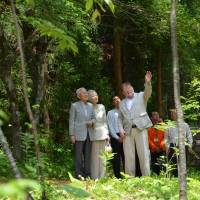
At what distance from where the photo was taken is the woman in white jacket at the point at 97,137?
8.57 metres

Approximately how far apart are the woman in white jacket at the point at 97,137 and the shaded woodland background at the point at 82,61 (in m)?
0.79

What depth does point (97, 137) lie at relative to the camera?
8578mm

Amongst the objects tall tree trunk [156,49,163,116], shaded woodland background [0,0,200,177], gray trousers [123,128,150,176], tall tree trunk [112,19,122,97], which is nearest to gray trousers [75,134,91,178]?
shaded woodland background [0,0,200,177]

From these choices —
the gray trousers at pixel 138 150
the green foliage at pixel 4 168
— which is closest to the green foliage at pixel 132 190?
the green foliage at pixel 4 168

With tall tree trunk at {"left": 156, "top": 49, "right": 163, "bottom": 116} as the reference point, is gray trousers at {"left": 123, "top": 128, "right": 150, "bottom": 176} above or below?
below

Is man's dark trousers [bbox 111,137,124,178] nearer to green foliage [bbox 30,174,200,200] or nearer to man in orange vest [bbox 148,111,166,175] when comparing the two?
man in orange vest [bbox 148,111,166,175]

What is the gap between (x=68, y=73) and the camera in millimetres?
14055

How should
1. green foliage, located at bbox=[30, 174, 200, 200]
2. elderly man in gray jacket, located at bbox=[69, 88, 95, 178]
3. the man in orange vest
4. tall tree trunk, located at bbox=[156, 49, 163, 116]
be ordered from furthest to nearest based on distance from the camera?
tall tree trunk, located at bbox=[156, 49, 163, 116] < the man in orange vest < elderly man in gray jacket, located at bbox=[69, 88, 95, 178] < green foliage, located at bbox=[30, 174, 200, 200]

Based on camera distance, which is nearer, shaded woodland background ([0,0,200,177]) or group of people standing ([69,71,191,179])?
group of people standing ([69,71,191,179])

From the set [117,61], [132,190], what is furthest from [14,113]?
[117,61]

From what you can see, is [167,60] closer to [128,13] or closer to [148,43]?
[148,43]

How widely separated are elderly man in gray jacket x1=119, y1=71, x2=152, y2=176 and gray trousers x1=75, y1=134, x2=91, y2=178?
0.62 m

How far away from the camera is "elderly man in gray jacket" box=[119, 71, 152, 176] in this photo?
331 inches

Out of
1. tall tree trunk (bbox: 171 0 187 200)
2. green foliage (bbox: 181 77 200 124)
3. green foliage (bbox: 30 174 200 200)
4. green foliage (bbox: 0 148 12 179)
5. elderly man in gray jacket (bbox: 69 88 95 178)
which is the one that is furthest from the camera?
elderly man in gray jacket (bbox: 69 88 95 178)
